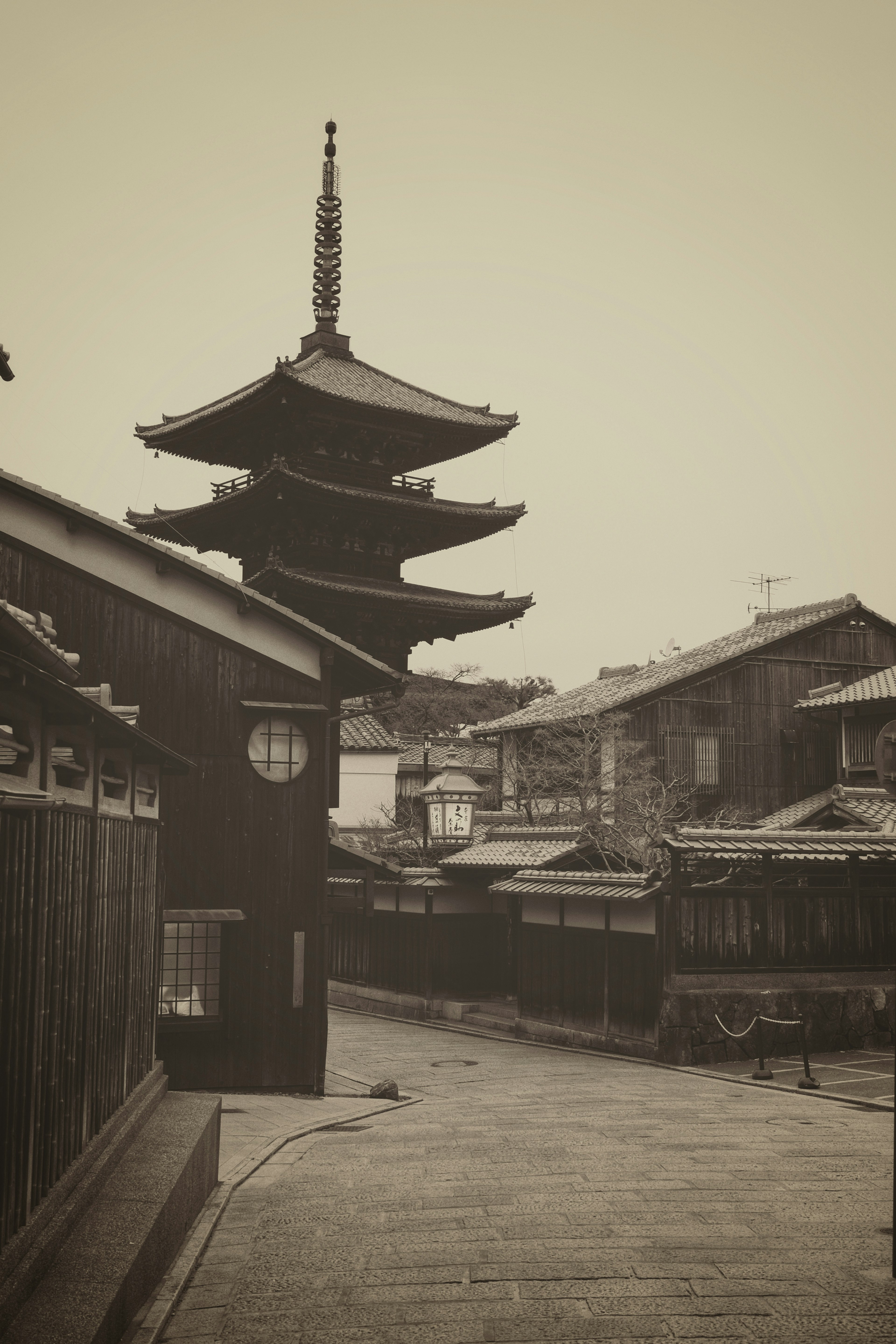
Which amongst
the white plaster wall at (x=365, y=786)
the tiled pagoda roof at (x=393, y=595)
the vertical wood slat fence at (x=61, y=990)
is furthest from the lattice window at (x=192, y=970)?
the white plaster wall at (x=365, y=786)

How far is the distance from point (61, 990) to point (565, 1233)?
11.5ft

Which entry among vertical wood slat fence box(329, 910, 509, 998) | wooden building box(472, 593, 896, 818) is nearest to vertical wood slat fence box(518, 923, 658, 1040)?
vertical wood slat fence box(329, 910, 509, 998)

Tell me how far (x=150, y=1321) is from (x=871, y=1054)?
48.0 feet


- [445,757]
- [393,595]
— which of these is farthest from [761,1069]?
[445,757]

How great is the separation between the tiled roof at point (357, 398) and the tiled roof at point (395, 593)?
4.07 metres

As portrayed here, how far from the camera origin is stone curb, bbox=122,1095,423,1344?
5.98 meters

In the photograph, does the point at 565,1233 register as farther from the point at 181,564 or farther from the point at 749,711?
the point at 749,711

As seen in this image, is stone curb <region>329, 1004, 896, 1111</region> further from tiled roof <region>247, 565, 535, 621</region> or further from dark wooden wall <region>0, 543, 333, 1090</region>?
tiled roof <region>247, 565, 535, 621</region>

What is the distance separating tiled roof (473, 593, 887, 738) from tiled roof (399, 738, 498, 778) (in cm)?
339

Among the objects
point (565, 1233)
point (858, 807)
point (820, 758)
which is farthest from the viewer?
point (820, 758)

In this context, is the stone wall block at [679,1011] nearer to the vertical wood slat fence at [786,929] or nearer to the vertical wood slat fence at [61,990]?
the vertical wood slat fence at [786,929]

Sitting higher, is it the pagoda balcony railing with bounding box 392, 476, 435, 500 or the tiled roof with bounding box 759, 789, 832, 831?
the pagoda balcony railing with bounding box 392, 476, 435, 500

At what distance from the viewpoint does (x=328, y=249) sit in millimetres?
32781

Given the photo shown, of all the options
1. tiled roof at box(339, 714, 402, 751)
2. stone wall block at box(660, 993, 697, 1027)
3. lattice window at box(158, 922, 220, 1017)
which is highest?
tiled roof at box(339, 714, 402, 751)
